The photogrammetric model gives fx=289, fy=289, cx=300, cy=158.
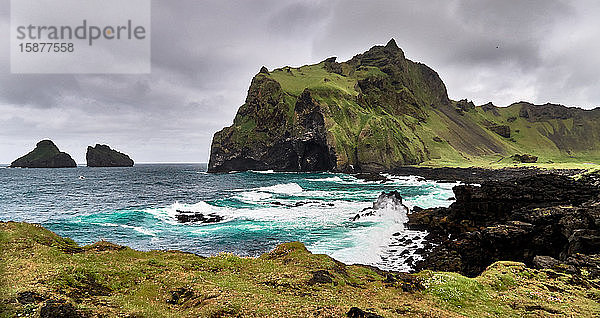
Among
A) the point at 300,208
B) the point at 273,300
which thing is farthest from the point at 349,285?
the point at 300,208

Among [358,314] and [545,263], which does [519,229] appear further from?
[358,314]

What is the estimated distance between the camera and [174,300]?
1365 centimetres

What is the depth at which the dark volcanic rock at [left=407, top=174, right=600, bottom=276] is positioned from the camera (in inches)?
997

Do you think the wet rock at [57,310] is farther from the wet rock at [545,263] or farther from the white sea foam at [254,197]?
the white sea foam at [254,197]

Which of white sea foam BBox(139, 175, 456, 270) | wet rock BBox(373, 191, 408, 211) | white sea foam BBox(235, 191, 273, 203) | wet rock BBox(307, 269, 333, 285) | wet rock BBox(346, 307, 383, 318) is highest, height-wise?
wet rock BBox(346, 307, 383, 318)

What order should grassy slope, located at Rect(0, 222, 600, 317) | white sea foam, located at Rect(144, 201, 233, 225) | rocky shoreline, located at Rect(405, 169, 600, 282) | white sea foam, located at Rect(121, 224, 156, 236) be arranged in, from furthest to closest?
1. white sea foam, located at Rect(144, 201, 233, 225)
2. white sea foam, located at Rect(121, 224, 156, 236)
3. rocky shoreline, located at Rect(405, 169, 600, 282)
4. grassy slope, located at Rect(0, 222, 600, 317)

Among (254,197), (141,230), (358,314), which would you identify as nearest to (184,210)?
(141,230)

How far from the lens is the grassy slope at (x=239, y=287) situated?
12.2 m

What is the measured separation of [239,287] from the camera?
49.1 ft

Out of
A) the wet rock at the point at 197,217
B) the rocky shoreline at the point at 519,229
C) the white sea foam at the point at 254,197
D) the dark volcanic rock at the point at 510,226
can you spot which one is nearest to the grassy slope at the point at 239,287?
the rocky shoreline at the point at 519,229

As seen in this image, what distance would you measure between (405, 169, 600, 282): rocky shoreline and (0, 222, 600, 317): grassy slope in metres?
5.52

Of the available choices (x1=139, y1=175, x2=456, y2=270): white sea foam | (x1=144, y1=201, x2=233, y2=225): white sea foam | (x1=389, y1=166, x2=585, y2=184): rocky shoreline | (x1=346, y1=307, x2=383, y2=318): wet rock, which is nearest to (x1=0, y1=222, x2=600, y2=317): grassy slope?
(x1=346, y1=307, x2=383, y2=318): wet rock

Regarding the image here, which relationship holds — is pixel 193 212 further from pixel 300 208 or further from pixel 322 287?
pixel 322 287

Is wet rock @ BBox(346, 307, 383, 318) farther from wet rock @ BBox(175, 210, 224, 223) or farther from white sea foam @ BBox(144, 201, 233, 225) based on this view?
white sea foam @ BBox(144, 201, 233, 225)
